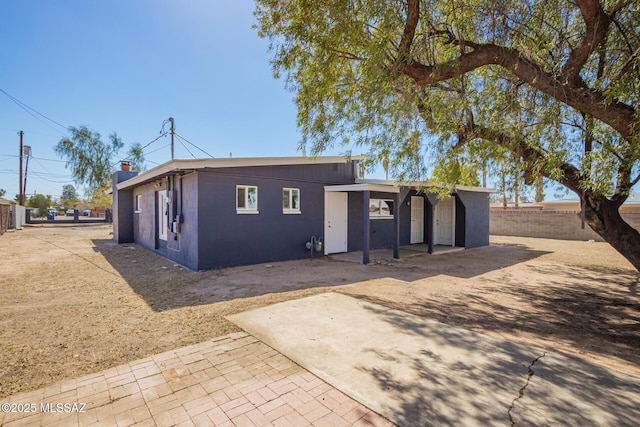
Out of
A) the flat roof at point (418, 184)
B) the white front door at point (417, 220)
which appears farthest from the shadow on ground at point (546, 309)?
the white front door at point (417, 220)

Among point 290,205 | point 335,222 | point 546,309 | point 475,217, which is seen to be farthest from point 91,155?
point 546,309

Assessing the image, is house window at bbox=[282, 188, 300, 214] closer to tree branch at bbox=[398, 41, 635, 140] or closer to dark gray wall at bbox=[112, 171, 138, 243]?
tree branch at bbox=[398, 41, 635, 140]

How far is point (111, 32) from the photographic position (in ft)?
32.1

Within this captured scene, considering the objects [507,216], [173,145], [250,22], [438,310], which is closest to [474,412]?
[438,310]

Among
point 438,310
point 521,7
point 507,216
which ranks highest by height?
point 521,7

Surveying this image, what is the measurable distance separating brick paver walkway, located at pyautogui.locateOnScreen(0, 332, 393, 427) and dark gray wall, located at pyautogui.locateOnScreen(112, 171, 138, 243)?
44.9 ft

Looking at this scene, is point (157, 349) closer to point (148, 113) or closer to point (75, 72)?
point (75, 72)

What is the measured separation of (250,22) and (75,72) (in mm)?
12442

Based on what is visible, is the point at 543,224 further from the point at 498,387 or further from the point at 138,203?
the point at 138,203

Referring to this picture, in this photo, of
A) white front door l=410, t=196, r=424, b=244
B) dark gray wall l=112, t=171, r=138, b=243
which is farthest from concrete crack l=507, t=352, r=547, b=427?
dark gray wall l=112, t=171, r=138, b=243

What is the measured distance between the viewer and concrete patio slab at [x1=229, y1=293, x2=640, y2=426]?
2277mm

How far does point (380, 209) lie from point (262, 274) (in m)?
6.01

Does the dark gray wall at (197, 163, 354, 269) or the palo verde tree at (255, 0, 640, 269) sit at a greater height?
the palo verde tree at (255, 0, 640, 269)

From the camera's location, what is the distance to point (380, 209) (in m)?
11.8
